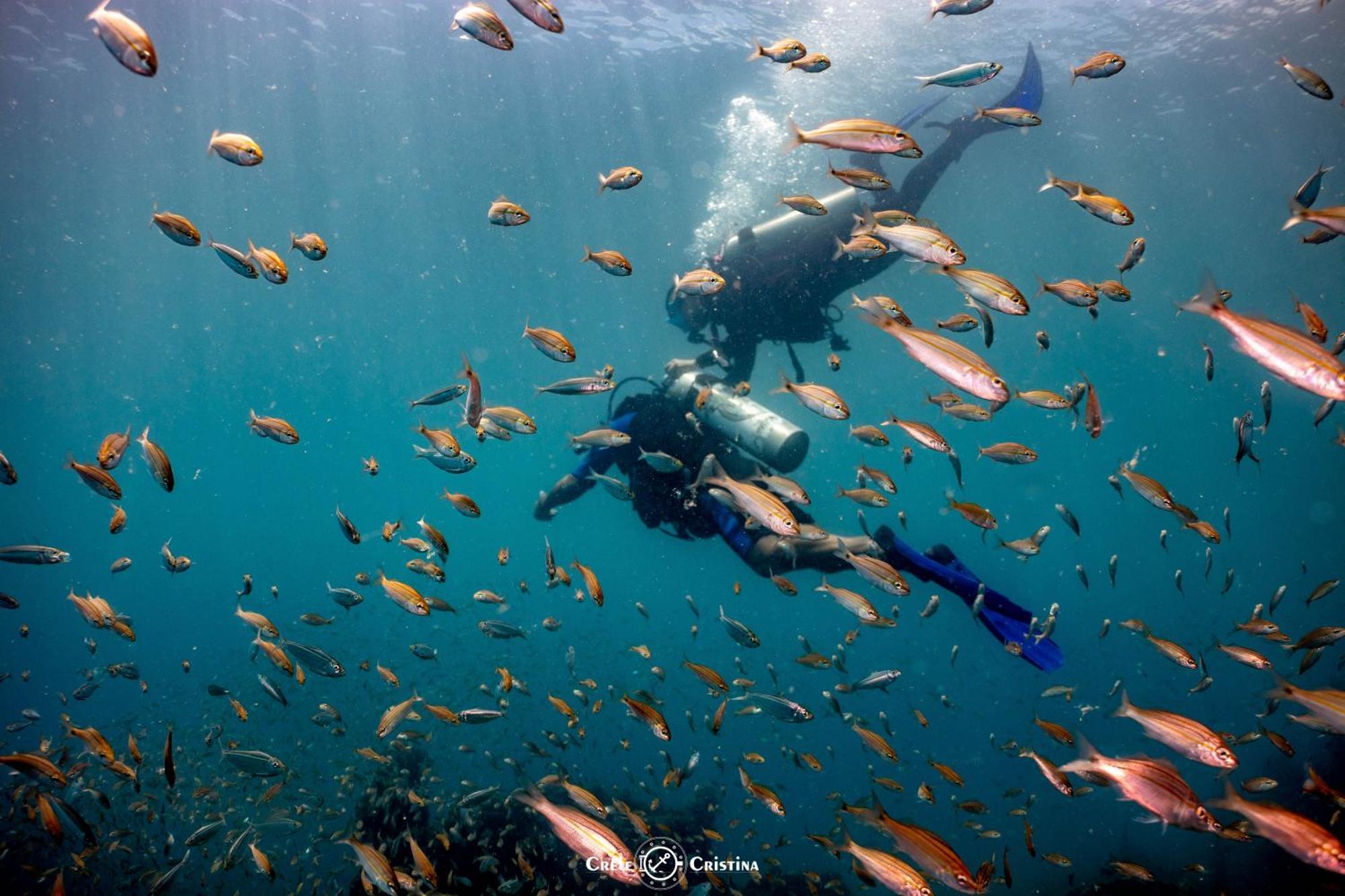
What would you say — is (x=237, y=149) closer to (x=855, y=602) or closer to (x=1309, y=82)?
Result: (x=855, y=602)

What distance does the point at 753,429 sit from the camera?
720 centimetres

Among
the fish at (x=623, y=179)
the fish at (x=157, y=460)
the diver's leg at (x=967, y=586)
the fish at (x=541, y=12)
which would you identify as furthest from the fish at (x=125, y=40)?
the diver's leg at (x=967, y=586)

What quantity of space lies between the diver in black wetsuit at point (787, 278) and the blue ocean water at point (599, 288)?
40 cm

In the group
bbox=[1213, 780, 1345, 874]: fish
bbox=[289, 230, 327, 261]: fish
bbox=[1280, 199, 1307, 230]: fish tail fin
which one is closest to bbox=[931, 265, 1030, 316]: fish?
bbox=[1280, 199, 1307, 230]: fish tail fin

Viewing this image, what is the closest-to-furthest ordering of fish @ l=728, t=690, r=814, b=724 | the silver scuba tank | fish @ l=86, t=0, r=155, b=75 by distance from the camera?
1. fish @ l=86, t=0, r=155, b=75
2. fish @ l=728, t=690, r=814, b=724
3. the silver scuba tank

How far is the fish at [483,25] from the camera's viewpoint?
3.27 meters

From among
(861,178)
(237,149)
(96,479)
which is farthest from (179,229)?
(861,178)

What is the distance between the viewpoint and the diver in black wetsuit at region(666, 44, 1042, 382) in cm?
821

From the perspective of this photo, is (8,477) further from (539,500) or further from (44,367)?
(44,367)

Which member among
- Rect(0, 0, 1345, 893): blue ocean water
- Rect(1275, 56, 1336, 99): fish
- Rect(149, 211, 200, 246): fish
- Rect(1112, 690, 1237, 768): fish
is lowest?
Rect(0, 0, 1345, 893): blue ocean water

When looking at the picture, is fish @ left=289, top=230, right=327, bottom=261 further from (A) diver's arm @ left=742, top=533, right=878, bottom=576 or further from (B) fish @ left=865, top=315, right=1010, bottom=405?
(A) diver's arm @ left=742, top=533, right=878, bottom=576

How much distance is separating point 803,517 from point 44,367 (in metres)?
62.4

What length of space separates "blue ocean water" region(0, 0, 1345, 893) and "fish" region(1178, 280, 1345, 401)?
2458mm

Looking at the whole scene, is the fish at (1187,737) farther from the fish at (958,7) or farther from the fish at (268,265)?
the fish at (268,265)
